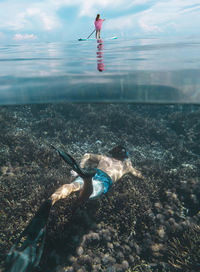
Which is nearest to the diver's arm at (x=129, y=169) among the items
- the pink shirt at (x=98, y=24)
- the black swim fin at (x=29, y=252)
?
the black swim fin at (x=29, y=252)

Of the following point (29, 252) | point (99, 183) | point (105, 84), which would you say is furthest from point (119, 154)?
point (105, 84)

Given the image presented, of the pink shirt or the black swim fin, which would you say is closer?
the black swim fin

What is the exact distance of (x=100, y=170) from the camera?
4.48 metres

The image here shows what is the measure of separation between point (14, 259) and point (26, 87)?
789 cm

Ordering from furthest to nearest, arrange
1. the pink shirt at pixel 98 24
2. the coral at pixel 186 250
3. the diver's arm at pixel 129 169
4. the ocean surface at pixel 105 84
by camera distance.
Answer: the ocean surface at pixel 105 84 → the pink shirt at pixel 98 24 → the diver's arm at pixel 129 169 → the coral at pixel 186 250

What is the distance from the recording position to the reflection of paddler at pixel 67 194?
249cm

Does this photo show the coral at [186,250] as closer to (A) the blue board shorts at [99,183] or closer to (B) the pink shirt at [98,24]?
(A) the blue board shorts at [99,183]

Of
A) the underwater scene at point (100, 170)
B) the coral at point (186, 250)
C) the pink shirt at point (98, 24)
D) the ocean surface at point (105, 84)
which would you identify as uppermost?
the pink shirt at point (98, 24)

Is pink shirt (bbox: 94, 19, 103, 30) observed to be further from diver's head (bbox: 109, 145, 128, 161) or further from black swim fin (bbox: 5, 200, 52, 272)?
black swim fin (bbox: 5, 200, 52, 272)

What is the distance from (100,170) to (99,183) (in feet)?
1.39

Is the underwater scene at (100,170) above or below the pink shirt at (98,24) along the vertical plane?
below

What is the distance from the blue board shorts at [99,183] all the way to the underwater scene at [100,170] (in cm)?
3

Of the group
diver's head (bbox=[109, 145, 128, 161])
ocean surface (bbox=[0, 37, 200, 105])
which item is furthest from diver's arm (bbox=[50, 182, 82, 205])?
ocean surface (bbox=[0, 37, 200, 105])

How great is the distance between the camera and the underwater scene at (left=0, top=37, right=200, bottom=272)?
12.7ft
